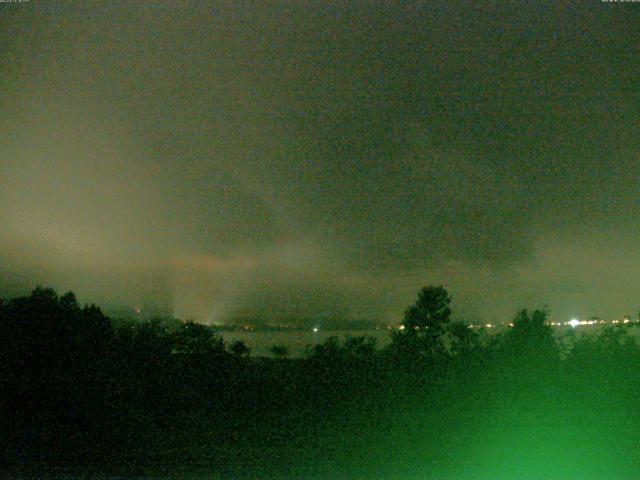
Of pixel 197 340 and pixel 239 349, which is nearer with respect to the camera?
pixel 239 349

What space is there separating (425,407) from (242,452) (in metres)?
3.74

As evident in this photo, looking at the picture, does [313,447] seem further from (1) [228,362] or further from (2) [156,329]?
(2) [156,329]

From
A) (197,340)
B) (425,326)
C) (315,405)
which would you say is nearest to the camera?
(315,405)

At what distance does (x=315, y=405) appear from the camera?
13898 millimetres

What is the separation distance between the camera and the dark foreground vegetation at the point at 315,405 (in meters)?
10.7

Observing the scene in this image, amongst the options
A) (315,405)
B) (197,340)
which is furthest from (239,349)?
(315,405)

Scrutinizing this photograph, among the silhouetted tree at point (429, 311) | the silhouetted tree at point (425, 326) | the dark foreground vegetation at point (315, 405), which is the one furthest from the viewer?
the silhouetted tree at point (429, 311)

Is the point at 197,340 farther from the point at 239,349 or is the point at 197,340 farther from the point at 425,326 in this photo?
the point at 425,326

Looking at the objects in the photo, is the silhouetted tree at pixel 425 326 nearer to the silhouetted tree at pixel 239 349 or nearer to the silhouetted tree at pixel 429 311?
the silhouetted tree at pixel 429 311

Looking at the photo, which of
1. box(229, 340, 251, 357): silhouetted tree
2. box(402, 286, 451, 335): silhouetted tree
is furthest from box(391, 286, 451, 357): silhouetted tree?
box(229, 340, 251, 357): silhouetted tree

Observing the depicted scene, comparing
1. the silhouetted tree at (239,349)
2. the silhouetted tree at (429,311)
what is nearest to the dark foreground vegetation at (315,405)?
the silhouetted tree at (239,349)

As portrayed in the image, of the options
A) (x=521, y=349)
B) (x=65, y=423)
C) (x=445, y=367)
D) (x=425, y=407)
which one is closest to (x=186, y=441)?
(x=65, y=423)

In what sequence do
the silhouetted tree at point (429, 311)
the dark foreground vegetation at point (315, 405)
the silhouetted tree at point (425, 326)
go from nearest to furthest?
the dark foreground vegetation at point (315, 405)
the silhouetted tree at point (425, 326)
the silhouetted tree at point (429, 311)

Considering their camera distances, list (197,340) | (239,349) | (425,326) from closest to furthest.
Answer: (239,349) < (197,340) < (425,326)
